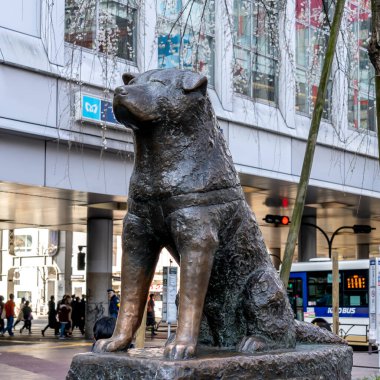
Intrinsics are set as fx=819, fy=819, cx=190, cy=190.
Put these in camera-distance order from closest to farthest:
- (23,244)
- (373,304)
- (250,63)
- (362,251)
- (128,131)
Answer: (373,304), (128,131), (250,63), (362,251), (23,244)

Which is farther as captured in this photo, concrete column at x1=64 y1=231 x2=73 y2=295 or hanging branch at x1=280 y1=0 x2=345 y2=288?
concrete column at x1=64 y1=231 x2=73 y2=295

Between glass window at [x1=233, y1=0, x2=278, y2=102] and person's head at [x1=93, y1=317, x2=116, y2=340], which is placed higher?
glass window at [x1=233, y1=0, x2=278, y2=102]

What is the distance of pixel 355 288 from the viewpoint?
24.2 metres

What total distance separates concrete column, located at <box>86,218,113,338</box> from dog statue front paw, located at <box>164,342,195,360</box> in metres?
20.5

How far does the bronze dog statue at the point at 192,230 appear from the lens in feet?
12.6

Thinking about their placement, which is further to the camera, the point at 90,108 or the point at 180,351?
the point at 90,108

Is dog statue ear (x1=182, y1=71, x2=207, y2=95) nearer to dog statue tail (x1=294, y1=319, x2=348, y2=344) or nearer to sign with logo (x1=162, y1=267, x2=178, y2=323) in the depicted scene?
dog statue tail (x1=294, y1=319, x2=348, y2=344)

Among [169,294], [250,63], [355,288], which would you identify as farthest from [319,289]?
[169,294]

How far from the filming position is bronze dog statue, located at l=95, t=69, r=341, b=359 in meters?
3.83

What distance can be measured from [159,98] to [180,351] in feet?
3.86

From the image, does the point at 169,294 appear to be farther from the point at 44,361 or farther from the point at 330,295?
the point at 330,295

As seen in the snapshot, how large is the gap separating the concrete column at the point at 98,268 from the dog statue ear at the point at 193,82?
807 inches

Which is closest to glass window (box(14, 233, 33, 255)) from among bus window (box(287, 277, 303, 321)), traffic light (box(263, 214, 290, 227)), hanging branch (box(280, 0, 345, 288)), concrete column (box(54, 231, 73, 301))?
concrete column (box(54, 231, 73, 301))

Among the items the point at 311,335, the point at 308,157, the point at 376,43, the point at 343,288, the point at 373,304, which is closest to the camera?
the point at 311,335
